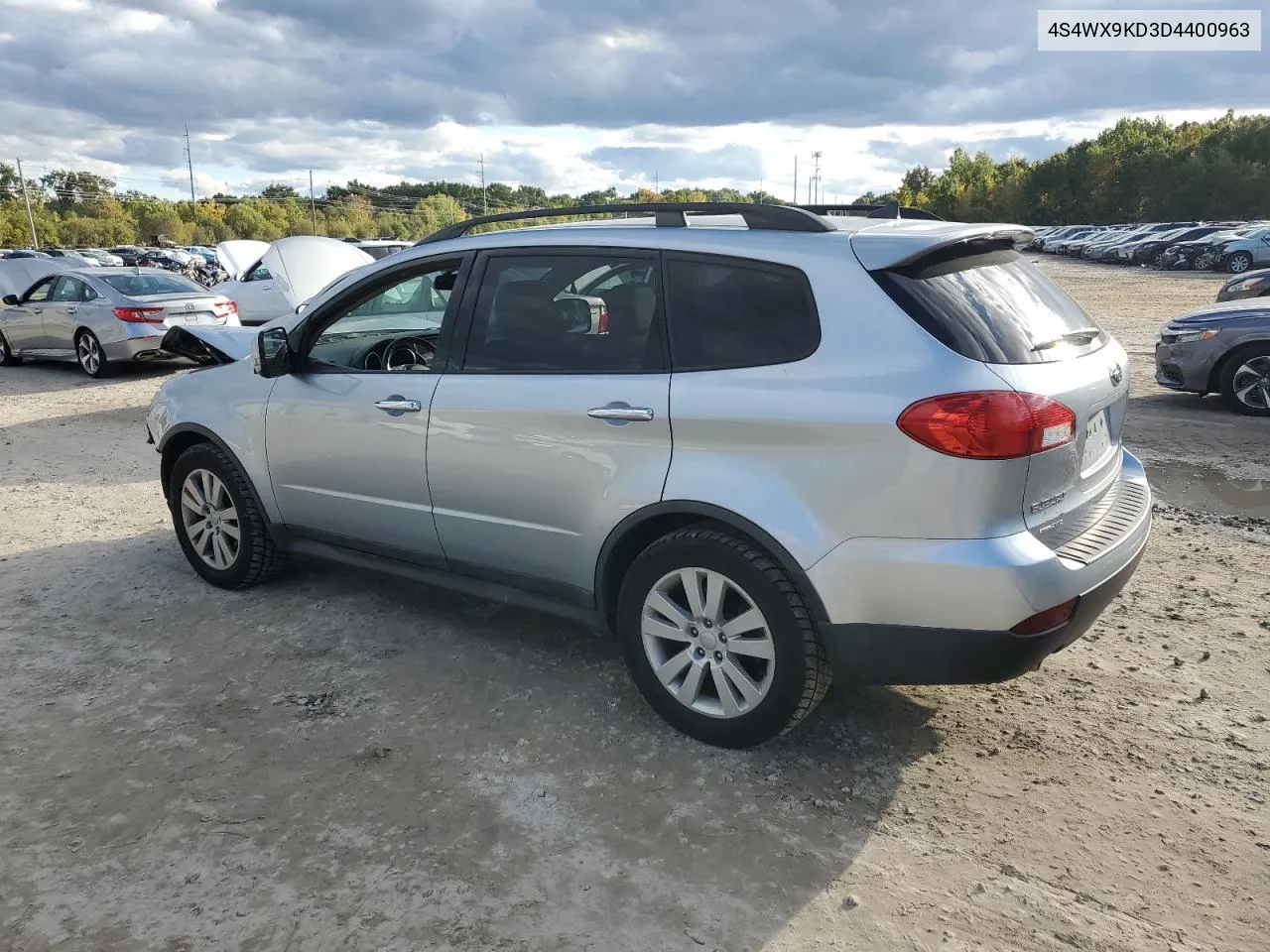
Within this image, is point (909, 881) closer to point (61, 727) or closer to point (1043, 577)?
point (1043, 577)

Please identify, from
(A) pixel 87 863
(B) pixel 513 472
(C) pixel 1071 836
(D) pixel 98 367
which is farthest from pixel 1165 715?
(D) pixel 98 367

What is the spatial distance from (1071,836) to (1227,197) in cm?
7450

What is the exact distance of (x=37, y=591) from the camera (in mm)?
4992

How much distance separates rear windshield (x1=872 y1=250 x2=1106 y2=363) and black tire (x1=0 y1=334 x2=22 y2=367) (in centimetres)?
1528

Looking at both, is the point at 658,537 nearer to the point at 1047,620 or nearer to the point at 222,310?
the point at 1047,620

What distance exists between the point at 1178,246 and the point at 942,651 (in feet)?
128

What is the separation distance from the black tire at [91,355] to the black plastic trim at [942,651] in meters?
12.6

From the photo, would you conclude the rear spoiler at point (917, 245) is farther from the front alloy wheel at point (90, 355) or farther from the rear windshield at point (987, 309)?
the front alloy wheel at point (90, 355)

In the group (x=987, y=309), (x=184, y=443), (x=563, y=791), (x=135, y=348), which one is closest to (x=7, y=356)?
(x=135, y=348)

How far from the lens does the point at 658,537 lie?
3.38 m

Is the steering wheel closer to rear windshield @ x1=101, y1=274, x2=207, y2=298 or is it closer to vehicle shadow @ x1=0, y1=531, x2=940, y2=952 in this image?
vehicle shadow @ x1=0, y1=531, x2=940, y2=952

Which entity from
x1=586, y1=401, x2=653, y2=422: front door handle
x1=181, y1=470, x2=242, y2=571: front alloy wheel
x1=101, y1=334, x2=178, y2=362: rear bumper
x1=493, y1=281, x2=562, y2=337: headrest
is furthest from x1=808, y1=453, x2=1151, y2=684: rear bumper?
x1=101, y1=334, x2=178, y2=362: rear bumper

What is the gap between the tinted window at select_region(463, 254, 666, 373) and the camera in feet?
11.1

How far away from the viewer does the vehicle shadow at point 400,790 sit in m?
2.59
